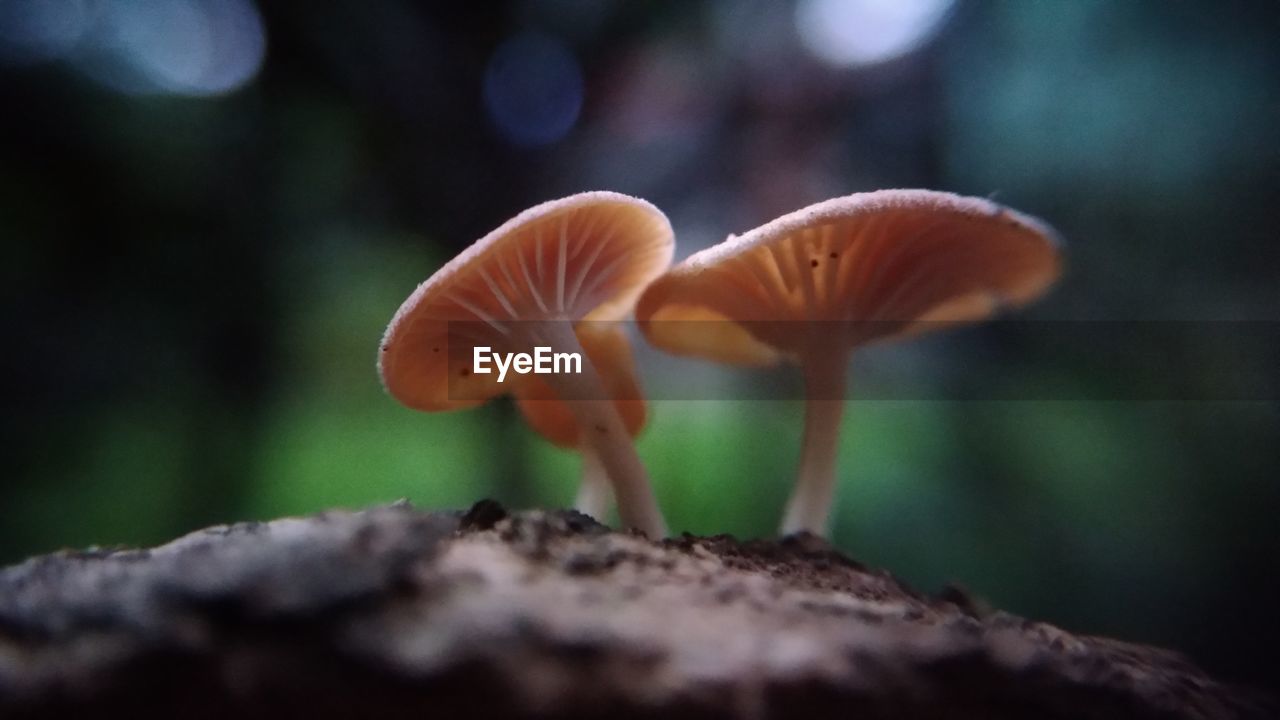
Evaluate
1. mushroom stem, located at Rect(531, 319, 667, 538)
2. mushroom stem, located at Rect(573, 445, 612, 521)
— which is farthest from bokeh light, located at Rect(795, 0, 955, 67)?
mushroom stem, located at Rect(573, 445, 612, 521)

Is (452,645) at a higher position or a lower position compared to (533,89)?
lower

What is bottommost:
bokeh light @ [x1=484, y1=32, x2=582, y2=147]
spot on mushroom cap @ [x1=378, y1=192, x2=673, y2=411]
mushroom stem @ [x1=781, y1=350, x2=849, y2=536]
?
mushroom stem @ [x1=781, y1=350, x2=849, y2=536]

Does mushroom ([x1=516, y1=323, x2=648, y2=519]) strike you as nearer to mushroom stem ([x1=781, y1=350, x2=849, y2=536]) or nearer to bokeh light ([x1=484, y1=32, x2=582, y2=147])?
mushroom stem ([x1=781, y1=350, x2=849, y2=536])

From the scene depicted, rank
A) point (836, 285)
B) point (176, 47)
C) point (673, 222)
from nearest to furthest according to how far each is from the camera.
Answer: point (836, 285), point (673, 222), point (176, 47)

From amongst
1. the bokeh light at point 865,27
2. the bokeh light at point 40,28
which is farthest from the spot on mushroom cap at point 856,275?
the bokeh light at point 40,28

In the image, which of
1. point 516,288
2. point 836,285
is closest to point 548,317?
point 516,288
